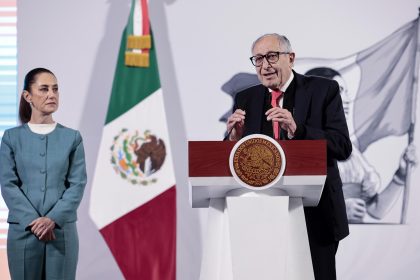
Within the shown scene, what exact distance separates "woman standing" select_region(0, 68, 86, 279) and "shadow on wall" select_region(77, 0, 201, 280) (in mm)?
1128

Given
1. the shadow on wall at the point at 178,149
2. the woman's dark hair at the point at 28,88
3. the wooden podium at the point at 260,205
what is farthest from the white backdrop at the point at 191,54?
the wooden podium at the point at 260,205

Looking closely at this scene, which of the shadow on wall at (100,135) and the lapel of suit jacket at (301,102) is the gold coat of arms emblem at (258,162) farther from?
the shadow on wall at (100,135)

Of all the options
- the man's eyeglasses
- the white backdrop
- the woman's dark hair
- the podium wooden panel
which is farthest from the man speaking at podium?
the white backdrop

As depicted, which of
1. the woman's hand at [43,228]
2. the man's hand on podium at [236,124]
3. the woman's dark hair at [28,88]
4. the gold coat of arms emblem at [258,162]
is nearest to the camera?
the gold coat of arms emblem at [258,162]

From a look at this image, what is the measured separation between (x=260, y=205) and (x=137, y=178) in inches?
95.4

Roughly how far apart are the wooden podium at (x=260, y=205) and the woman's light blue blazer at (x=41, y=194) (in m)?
1.30

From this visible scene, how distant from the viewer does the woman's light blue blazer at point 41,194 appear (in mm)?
3232

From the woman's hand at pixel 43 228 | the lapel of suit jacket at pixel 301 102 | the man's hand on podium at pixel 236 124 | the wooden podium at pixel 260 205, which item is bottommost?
the woman's hand at pixel 43 228

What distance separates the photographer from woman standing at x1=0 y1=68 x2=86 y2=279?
3229mm

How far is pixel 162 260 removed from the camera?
4461mm

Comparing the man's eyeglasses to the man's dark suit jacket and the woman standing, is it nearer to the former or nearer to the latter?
the man's dark suit jacket

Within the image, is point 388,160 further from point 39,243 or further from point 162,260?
point 39,243

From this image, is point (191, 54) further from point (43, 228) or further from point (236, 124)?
point (236, 124)

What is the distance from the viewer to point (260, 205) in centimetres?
217
